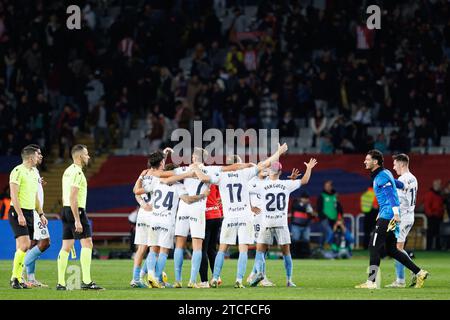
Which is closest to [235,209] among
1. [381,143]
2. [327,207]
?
[327,207]

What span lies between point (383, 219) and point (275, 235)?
2.53m

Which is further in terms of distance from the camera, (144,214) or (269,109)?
(269,109)

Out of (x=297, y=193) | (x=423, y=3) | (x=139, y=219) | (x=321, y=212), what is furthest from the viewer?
(x=423, y=3)

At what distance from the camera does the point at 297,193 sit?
37875 mm

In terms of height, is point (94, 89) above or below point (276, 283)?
above

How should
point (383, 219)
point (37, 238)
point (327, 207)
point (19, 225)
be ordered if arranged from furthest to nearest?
point (327, 207), point (37, 238), point (383, 219), point (19, 225)

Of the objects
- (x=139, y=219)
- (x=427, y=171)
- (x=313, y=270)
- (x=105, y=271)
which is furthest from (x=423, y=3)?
(x=139, y=219)

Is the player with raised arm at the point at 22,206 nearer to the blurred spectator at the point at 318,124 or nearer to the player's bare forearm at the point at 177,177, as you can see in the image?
the player's bare forearm at the point at 177,177

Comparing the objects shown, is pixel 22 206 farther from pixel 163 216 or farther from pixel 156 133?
pixel 156 133

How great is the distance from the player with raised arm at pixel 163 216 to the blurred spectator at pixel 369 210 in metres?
15.1

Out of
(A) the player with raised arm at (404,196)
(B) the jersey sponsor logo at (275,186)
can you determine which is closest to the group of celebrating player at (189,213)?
(B) the jersey sponsor logo at (275,186)

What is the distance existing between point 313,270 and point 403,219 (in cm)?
507

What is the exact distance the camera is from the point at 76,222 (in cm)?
2028
